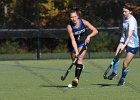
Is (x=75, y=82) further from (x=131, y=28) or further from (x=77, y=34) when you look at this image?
(x=131, y=28)

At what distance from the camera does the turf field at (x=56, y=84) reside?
10.9 m

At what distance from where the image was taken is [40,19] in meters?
22.4

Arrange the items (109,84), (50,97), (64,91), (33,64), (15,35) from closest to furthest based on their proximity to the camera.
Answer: (50,97) → (64,91) → (109,84) → (33,64) → (15,35)

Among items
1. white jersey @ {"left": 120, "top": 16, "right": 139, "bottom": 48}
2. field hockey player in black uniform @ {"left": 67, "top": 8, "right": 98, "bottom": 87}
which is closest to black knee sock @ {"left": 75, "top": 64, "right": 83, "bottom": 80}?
field hockey player in black uniform @ {"left": 67, "top": 8, "right": 98, "bottom": 87}

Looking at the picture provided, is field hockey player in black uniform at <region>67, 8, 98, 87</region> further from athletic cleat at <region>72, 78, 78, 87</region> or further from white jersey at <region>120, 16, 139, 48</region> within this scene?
white jersey at <region>120, 16, 139, 48</region>

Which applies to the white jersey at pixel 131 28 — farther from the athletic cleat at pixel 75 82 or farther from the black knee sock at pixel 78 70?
the athletic cleat at pixel 75 82

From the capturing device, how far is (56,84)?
1330 centimetres

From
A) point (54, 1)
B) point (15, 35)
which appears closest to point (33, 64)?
point (15, 35)

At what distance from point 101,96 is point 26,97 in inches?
53.5

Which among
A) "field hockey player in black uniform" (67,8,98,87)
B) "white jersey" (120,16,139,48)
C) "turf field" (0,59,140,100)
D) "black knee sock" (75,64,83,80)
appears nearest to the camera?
"turf field" (0,59,140,100)

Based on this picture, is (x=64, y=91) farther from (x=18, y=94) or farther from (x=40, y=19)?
(x=40, y=19)

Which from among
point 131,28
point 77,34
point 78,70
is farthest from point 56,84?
point 131,28

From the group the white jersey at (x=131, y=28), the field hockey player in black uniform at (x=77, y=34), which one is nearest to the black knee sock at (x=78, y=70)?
the field hockey player in black uniform at (x=77, y=34)

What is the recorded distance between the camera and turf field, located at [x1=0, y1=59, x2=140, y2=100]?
35.7ft
